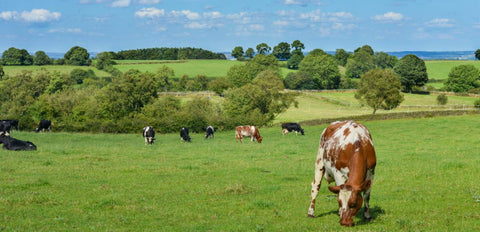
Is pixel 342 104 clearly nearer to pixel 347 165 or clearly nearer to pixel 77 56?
pixel 347 165

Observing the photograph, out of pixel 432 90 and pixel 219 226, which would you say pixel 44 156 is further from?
pixel 432 90

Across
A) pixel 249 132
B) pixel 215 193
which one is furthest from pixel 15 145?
pixel 249 132

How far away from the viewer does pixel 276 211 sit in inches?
521

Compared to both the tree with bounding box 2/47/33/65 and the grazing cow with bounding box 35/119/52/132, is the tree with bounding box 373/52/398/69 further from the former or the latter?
the grazing cow with bounding box 35/119/52/132

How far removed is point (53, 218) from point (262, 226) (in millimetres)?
5682

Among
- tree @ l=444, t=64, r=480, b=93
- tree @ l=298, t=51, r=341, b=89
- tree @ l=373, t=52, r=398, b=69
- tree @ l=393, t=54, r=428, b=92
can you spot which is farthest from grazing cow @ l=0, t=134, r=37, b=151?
tree @ l=373, t=52, r=398, b=69

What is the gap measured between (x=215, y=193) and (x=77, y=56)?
164 meters

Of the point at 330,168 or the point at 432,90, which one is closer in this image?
the point at 330,168

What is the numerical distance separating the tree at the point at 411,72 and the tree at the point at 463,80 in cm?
869

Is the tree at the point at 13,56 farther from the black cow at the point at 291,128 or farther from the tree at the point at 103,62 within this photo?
the black cow at the point at 291,128

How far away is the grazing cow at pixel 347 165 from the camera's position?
10.7 metres

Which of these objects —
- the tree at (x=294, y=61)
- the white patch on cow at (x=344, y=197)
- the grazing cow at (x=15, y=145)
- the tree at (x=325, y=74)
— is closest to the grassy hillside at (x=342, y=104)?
the tree at (x=325, y=74)

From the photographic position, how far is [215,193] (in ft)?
52.5

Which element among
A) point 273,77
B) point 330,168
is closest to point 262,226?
point 330,168
